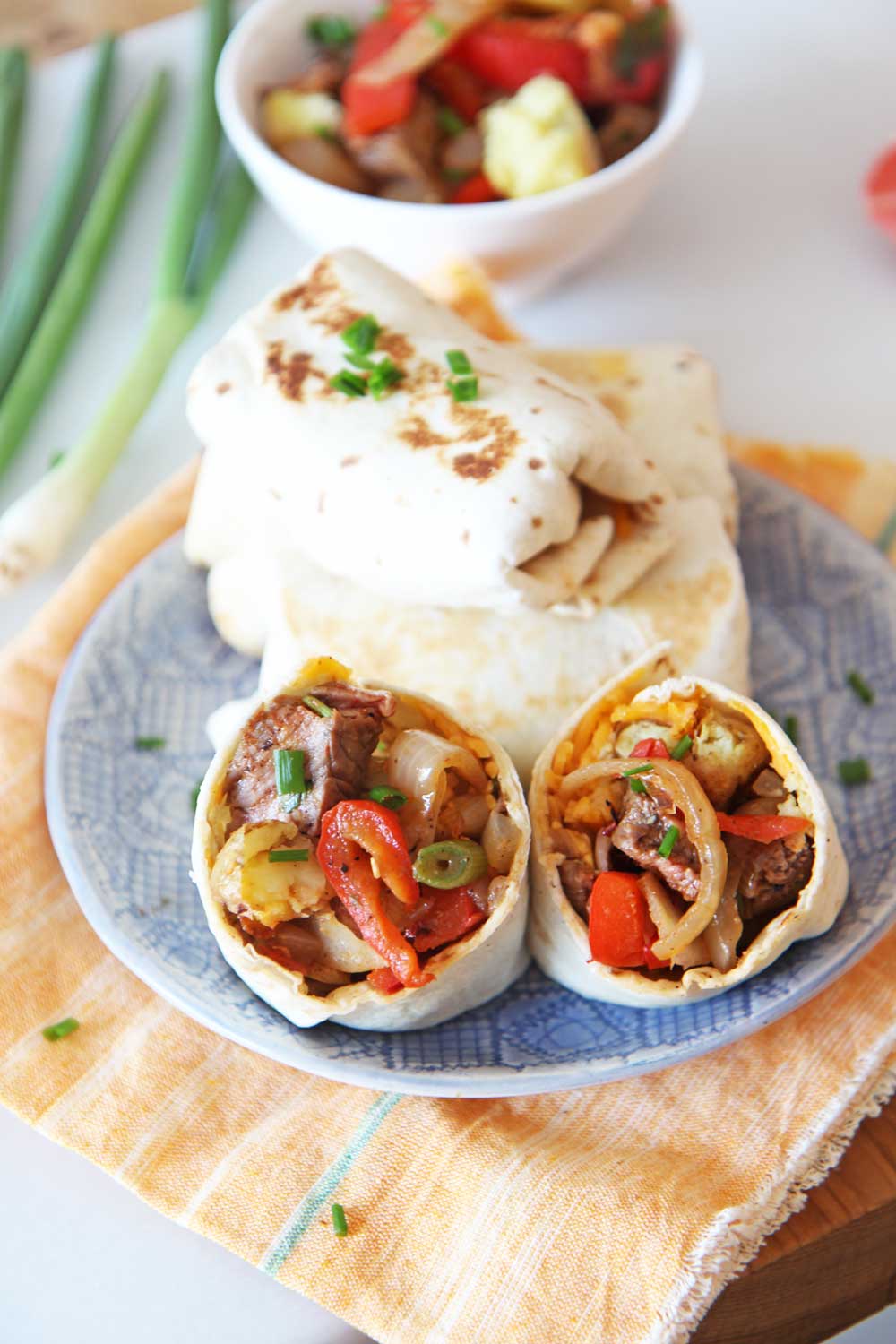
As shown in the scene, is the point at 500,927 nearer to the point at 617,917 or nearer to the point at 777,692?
the point at 617,917

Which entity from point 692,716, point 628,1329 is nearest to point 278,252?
point 692,716

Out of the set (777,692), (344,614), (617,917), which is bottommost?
(777,692)

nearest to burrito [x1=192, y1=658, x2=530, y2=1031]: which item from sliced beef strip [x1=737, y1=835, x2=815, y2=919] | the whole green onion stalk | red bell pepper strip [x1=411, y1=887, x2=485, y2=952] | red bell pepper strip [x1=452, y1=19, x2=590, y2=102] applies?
red bell pepper strip [x1=411, y1=887, x2=485, y2=952]

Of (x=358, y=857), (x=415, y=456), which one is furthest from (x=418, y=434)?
(x=358, y=857)

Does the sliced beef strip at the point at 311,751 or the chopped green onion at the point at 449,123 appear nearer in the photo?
the sliced beef strip at the point at 311,751

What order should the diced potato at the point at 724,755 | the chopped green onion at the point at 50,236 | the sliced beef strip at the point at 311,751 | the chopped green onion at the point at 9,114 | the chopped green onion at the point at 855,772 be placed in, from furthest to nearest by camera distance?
the chopped green onion at the point at 9,114, the chopped green onion at the point at 50,236, the chopped green onion at the point at 855,772, the diced potato at the point at 724,755, the sliced beef strip at the point at 311,751

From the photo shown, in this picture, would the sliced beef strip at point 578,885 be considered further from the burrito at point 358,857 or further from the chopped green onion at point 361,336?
the chopped green onion at point 361,336

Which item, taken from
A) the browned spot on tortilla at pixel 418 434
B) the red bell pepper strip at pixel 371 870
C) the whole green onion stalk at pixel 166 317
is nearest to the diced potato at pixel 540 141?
the whole green onion stalk at pixel 166 317
